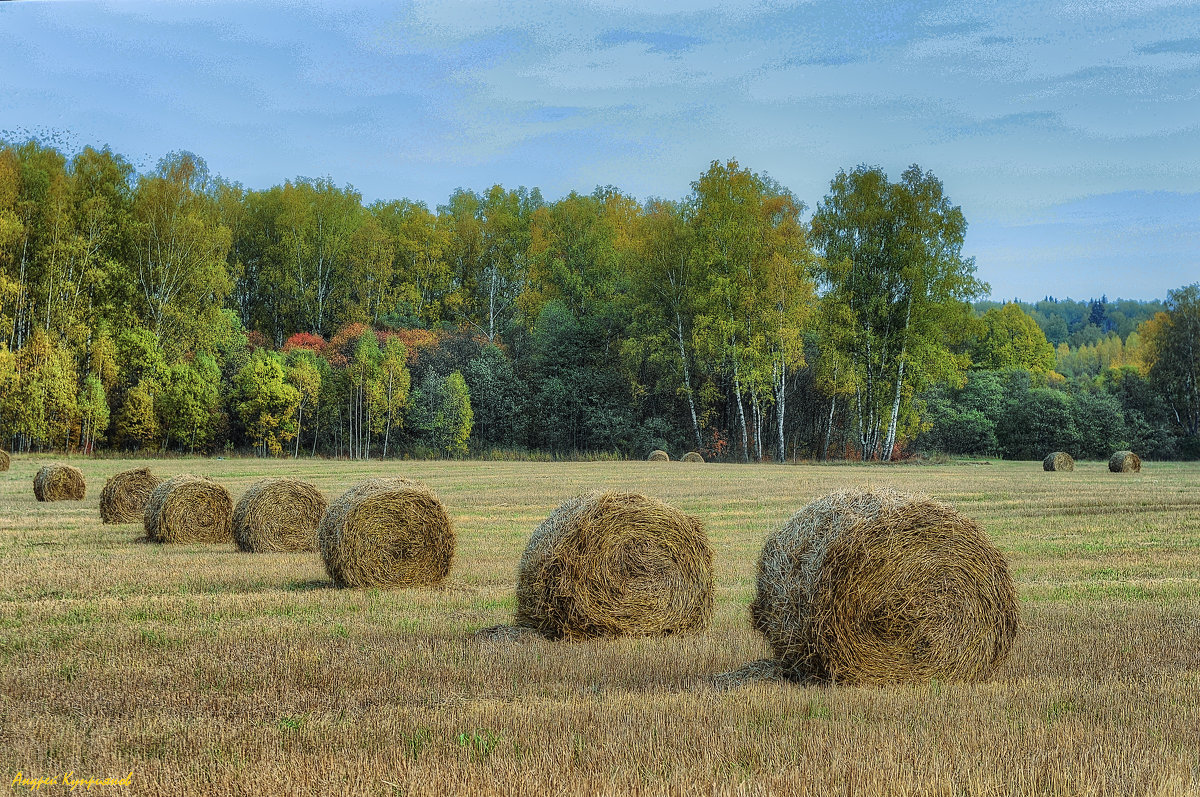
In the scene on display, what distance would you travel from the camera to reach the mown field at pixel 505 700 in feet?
15.6

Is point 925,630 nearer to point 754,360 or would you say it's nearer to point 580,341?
point 754,360

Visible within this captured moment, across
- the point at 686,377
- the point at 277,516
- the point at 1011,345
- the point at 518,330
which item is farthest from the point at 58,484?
the point at 1011,345

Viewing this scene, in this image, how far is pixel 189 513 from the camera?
16.2 m

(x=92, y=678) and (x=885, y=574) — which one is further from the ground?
(x=885, y=574)

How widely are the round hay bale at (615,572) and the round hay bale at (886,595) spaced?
1.94 metres

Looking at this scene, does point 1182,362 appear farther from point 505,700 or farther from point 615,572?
point 505,700

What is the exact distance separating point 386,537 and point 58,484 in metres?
15.9

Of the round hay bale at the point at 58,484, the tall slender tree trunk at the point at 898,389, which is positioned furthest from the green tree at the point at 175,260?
the tall slender tree trunk at the point at 898,389

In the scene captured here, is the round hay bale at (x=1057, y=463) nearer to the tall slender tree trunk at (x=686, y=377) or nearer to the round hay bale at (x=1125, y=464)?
the round hay bale at (x=1125, y=464)

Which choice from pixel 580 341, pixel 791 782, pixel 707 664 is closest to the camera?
pixel 791 782

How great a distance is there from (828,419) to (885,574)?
46220 mm

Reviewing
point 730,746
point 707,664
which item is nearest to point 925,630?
point 707,664

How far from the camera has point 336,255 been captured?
6062 centimetres

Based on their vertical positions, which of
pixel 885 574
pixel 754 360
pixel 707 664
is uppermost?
pixel 754 360
